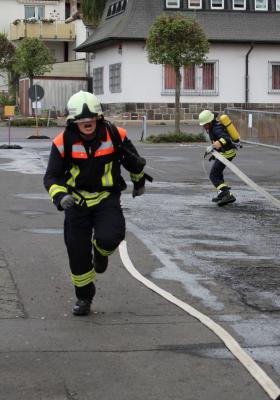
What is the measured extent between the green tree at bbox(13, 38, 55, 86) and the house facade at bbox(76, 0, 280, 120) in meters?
3.23

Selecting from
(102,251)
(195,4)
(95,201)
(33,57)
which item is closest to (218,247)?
(102,251)

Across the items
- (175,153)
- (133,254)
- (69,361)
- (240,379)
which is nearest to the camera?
(240,379)

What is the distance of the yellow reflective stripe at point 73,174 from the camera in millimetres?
5957

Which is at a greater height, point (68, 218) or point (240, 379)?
point (68, 218)

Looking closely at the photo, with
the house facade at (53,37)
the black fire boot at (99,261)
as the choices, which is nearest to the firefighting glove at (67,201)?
the black fire boot at (99,261)

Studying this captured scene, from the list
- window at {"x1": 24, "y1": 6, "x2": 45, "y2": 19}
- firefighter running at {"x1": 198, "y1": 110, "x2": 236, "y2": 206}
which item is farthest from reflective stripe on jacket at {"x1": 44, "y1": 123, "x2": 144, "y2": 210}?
window at {"x1": 24, "y1": 6, "x2": 45, "y2": 19}

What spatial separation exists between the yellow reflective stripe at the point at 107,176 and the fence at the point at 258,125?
65.6ft

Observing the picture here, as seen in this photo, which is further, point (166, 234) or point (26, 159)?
point (26, 159)

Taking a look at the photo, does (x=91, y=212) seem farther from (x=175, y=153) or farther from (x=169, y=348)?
(x=175, y=153)

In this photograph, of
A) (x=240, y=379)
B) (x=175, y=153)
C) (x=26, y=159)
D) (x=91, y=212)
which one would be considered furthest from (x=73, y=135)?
(x=175, y=153)

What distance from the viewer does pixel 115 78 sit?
138ft

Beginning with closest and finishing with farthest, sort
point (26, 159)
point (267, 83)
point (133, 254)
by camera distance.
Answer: point (133, 254), point (26, 159), point (267, 83)

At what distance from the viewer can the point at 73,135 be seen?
19.3 ft

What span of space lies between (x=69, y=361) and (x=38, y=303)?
5.05ft
